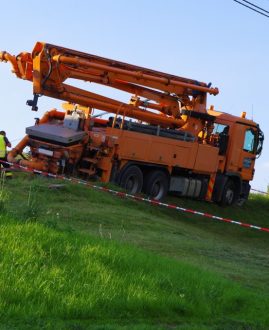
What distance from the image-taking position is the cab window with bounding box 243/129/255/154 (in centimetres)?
2680

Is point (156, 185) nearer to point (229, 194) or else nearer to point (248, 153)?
point (229, 194)

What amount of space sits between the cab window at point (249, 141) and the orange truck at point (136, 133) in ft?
0.12

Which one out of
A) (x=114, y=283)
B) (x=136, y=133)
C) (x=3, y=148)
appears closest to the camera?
(x=114, y=283)

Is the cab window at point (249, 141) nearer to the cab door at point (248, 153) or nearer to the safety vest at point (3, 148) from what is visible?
the cab door at point (248, 153)

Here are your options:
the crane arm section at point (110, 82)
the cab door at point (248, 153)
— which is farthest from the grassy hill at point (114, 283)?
the cab door at point (248, 153)

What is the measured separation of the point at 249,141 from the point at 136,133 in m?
6.22

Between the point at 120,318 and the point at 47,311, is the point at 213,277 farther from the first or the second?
the point at 47,311

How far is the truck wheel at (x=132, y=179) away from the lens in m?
22.5

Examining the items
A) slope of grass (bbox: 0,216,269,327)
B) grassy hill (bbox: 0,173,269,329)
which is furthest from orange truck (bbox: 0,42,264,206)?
slope of grass (bbox: 0,216,269,327)

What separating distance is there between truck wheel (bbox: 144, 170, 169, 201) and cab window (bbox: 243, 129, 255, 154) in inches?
168

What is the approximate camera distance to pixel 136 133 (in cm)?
2242

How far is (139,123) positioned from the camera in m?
23.2

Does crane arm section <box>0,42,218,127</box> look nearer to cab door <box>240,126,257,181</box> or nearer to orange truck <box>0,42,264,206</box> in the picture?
orange truck <box>0,42,264,206</box>

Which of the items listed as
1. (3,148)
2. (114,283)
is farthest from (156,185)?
(114,283)
